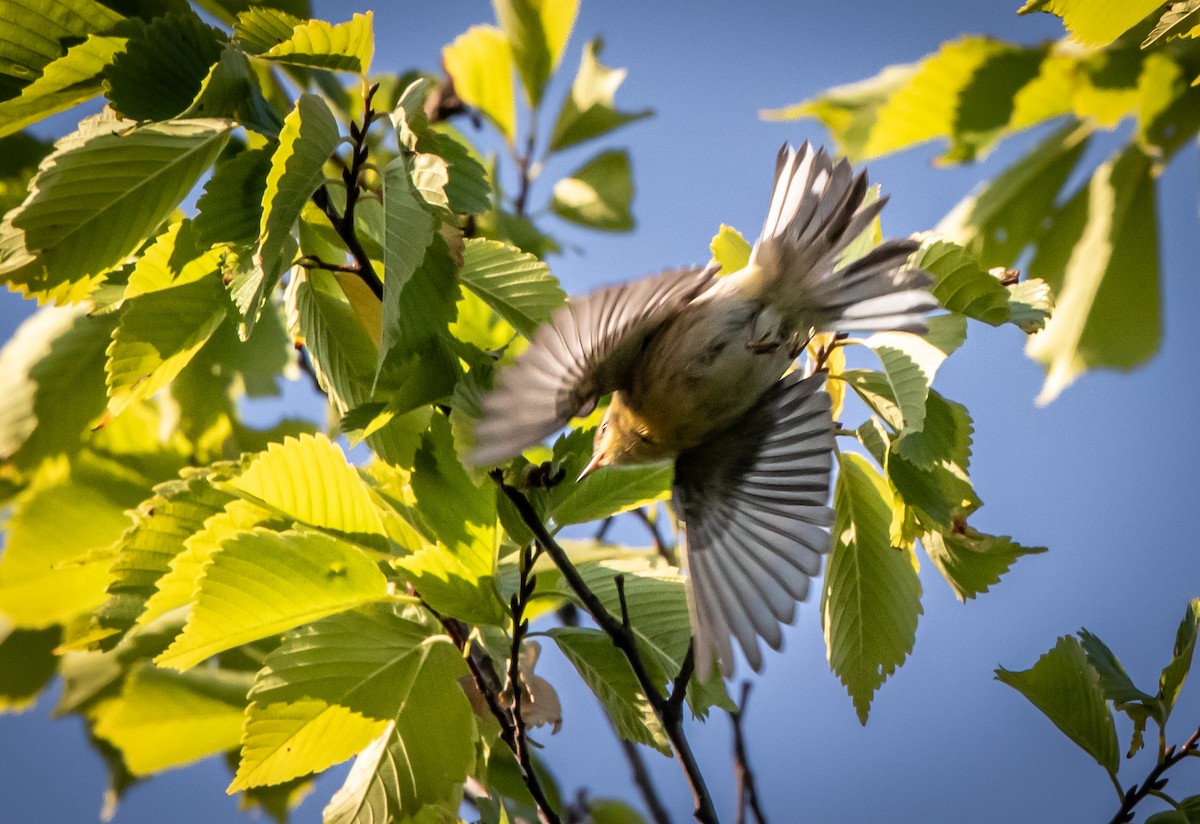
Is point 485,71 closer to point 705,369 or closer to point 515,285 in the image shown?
point 705,369

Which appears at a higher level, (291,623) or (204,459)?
(204,459)

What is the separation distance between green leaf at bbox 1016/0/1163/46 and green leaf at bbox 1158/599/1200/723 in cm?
82

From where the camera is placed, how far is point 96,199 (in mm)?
1258

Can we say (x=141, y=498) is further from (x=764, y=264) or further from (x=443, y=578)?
(x=764, y=264)

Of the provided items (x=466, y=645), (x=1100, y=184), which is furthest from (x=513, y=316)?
(x=1100, y=184)

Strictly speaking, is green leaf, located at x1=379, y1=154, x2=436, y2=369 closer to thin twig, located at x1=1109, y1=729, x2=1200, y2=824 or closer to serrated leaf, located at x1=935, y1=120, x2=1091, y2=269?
thin twig, located at x1=1109, y1=729, x2=1200, y2=824

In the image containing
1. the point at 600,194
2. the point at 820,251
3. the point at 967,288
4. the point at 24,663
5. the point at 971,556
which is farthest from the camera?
the point at 600,194

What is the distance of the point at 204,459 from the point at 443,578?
3.57 feet

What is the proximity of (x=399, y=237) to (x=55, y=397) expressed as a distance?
3.56ft

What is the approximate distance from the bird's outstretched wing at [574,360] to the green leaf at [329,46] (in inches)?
14.9

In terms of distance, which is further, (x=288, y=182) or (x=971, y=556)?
(x=971, y=556)

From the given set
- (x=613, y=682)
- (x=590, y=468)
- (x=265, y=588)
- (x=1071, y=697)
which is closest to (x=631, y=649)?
(x=613, y=682)

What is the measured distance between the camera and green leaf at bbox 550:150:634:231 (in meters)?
2.73

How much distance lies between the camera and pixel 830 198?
169 centimetres
